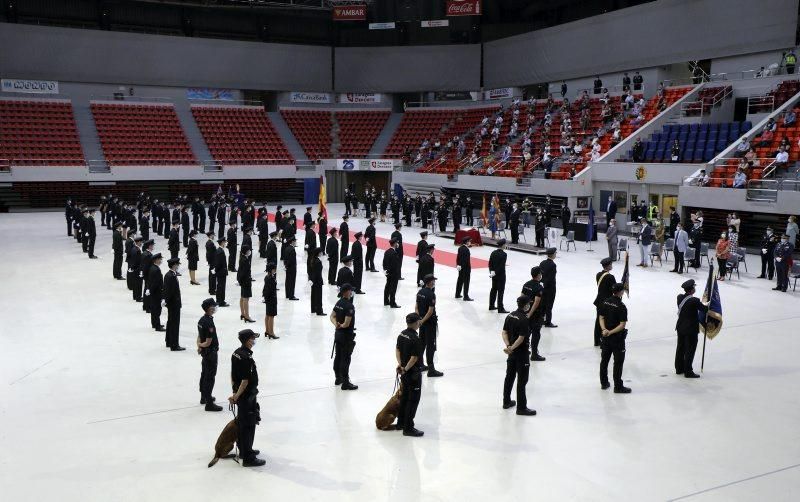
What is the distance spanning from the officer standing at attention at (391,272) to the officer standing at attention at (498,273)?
7.23 feet

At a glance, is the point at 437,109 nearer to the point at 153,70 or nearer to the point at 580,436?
the point at 153,70

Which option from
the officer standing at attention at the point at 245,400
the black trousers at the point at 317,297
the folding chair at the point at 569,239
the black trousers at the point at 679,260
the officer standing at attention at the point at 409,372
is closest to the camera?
the officer standing at attention at the point at 245,400

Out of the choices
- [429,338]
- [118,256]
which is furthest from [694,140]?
[118,256]

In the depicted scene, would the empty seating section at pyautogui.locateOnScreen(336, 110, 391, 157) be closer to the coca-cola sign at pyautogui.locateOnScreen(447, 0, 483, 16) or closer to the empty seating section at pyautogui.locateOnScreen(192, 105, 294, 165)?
the empty seating section at pyautogui.locateOnScreen(192, 105, 294, 165)

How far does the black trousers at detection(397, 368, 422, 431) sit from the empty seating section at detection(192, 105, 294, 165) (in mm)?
34849

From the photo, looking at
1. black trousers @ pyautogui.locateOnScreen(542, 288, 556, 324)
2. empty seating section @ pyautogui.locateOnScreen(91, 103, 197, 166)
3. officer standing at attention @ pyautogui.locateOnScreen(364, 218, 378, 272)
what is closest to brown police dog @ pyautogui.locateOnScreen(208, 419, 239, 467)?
black trousers @ pyautogui.locateOnScreen(542, 288, 556, 324)

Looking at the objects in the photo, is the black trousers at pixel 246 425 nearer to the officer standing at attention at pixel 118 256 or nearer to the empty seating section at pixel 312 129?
the officer standing at attention at pixel 118 256

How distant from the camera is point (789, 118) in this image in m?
25.3

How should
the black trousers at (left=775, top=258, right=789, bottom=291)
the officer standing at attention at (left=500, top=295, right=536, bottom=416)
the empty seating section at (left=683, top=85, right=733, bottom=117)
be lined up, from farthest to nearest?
the empty seating section at (left=683, top=85, right=733, bottom=117) < the black trousers at (left=775, top=258, right=789, bottom=291) < the officer standing at attention at (left=500, top=295, right=536, bottom=416)

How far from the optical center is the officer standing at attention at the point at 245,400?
7.61m

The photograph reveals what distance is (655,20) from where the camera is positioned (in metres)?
34.2

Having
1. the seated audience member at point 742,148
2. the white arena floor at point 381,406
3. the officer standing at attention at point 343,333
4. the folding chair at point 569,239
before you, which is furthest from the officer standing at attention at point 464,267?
the seated audience member at point 742,148

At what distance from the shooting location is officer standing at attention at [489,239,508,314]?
14.5 metres

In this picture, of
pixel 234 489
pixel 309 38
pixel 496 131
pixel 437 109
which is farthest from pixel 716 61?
pixel 234 489
